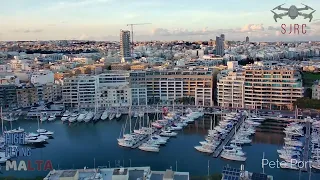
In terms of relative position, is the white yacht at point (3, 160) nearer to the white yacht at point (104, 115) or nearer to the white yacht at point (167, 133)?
the white yacht at point (167, 133)

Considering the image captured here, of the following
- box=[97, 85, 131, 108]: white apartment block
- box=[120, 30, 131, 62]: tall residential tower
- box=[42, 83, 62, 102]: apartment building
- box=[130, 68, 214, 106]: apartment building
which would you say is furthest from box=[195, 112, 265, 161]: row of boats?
box=[120, 30, 131, 62]: tall residential tower

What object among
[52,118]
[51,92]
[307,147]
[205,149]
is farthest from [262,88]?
[51,92]

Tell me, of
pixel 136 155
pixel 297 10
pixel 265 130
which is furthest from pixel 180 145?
pixel 297 10

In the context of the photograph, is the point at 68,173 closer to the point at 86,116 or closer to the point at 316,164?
the point at 316,164

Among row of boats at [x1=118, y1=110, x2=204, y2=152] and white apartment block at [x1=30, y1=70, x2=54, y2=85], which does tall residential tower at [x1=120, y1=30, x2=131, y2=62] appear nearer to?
white apartment block at [x1=30, y1=70, x2=54, y2=85]

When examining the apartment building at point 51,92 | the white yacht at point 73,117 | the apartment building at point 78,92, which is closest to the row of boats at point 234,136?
the white yacht at point 73,117
